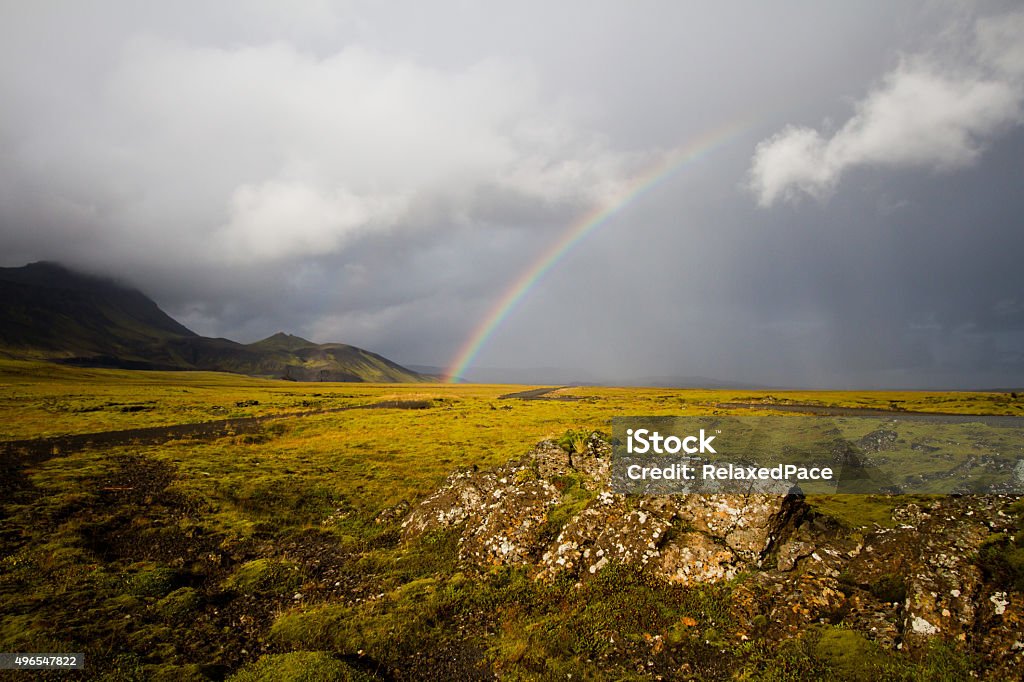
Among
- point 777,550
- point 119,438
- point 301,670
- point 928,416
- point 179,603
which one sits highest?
point 777,550

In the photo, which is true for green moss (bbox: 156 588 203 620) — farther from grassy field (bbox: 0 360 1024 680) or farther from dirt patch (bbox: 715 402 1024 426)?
dirt patch (bbox: 715 402 1024 426)

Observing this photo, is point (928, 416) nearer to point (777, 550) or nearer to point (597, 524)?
point (777, 550)

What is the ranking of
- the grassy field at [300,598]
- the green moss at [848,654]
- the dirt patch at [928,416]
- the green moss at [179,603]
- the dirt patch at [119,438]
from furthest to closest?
the dirt patch at [928,416] < the dirt patch at [119,438] < the green moss at [179,603] < the grassy field at [300,598] < the green moss at [848,654]

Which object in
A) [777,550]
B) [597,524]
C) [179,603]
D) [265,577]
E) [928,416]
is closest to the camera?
[179,603]

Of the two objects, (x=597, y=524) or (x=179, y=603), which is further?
(x=597, y=524)

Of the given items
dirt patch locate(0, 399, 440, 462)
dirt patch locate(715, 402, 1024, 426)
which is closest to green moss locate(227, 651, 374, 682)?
dirt patch locate(0, 399, 440, 462)

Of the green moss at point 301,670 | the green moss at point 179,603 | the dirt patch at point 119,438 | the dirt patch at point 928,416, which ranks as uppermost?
the dirt patch at point 928,416

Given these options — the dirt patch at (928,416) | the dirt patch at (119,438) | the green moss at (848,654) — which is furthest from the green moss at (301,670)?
the dirt patch at (928,416)

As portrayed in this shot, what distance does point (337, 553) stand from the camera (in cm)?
1606

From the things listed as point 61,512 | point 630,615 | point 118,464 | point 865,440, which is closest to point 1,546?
point 61,512

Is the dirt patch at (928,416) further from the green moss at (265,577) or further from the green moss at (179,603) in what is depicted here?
the green moss at (179,603)

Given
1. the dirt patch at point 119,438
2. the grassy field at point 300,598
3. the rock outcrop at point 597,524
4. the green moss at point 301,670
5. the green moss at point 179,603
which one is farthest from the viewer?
the dirt patch at point 119,438

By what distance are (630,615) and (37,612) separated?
612 inches

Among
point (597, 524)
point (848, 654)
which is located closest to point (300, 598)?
point (597, 524)
